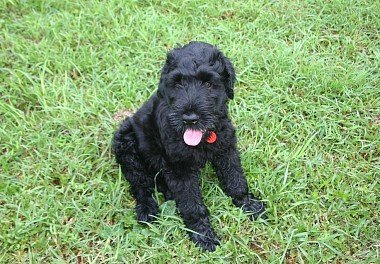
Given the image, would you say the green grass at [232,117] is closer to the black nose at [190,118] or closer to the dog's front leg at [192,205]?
the dog's front leg at [192,205]

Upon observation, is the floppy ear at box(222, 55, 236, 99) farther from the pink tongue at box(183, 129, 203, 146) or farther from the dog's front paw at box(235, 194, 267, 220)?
the dog's front paw at box(235, 194, 267, 220)

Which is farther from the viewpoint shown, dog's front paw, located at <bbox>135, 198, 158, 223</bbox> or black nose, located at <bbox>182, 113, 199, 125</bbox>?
dog's front paw, located at <bbox>135, 198, 158, 223</bbox>

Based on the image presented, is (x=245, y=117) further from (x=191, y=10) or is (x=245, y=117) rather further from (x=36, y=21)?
(x=36, y=21)

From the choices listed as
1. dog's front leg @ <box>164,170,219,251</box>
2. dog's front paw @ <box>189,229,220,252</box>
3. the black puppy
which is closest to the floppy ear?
the black puppy

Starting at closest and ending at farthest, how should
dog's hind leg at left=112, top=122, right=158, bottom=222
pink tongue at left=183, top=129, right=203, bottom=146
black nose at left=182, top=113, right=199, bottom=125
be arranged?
black nose at left=182, top=113, right=199, bottom=125
pink tongue at left=183, top=129, right=203, bottom=146
dog's hind leg at left=112, top=122, right=158, bottom=222

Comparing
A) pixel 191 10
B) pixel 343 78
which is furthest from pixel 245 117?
pixel 191 10

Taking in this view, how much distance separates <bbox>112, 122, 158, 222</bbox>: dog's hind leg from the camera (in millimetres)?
3785

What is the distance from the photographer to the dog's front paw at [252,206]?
367cm

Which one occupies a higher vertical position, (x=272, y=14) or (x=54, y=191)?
(x=272, y=14)

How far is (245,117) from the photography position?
174 inches

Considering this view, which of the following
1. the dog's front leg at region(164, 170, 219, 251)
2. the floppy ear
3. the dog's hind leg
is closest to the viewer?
the floppy ear

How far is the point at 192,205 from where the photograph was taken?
3.51m

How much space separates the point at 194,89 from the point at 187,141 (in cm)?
39

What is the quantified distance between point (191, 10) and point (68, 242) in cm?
341
